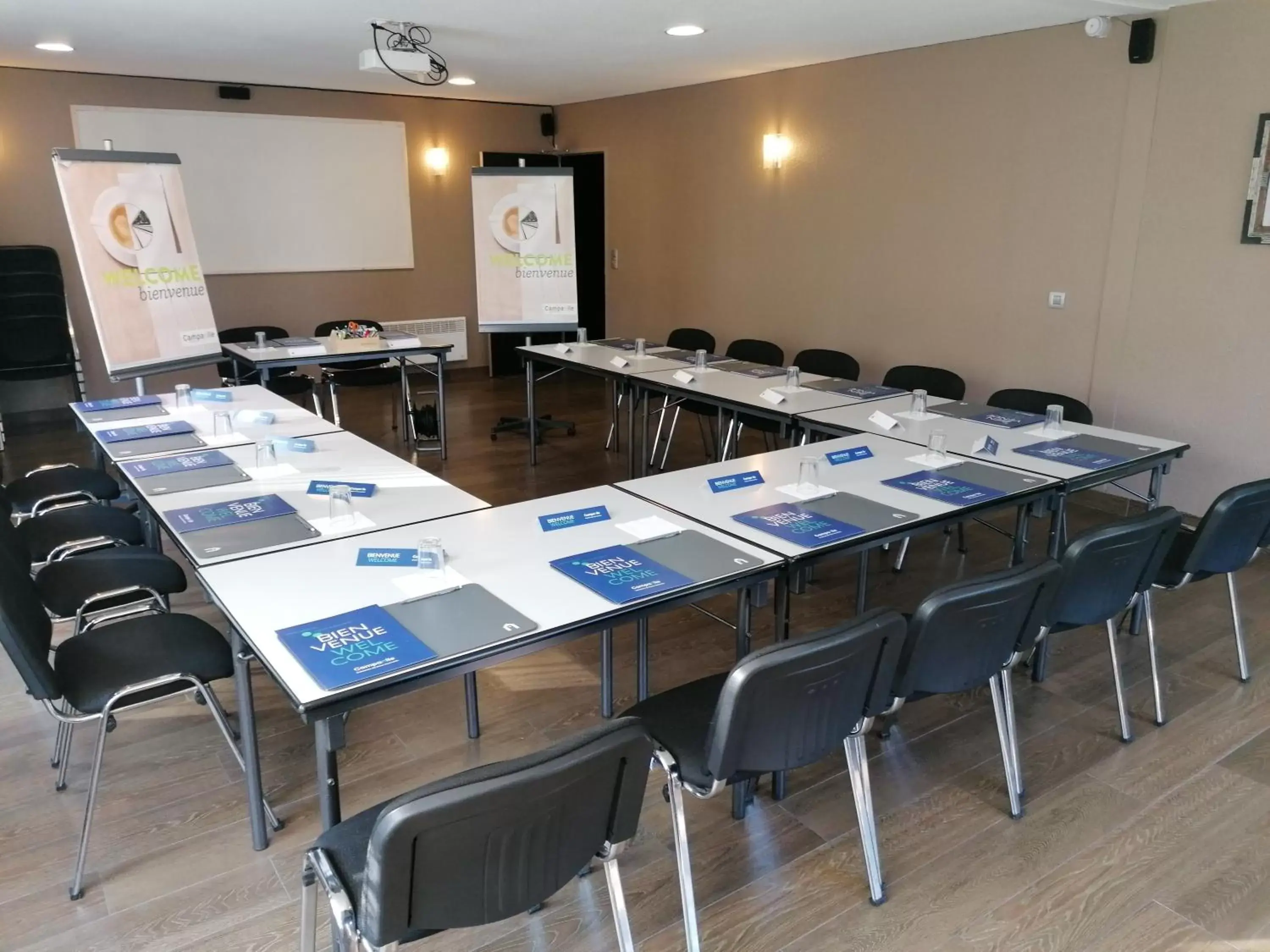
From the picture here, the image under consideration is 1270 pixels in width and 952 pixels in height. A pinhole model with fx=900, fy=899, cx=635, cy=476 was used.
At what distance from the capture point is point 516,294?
6.58 m

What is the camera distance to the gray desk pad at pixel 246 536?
94.6 inches

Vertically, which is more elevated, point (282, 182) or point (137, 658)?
point (282, 182)

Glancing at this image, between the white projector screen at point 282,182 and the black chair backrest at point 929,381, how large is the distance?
5.21 m

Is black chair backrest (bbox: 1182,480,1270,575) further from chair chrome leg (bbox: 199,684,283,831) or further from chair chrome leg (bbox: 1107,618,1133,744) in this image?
chair chrome leg (bbox: 199,684,283,831)

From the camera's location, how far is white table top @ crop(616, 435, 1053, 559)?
8.57 feet

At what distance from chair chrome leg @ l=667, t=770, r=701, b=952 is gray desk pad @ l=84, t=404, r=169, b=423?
3080 mm

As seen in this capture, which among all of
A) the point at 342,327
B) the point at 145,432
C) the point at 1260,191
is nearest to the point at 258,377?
the point at 342,327

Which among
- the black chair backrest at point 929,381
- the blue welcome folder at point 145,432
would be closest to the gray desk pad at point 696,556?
the blue welcome folder at point 145,432

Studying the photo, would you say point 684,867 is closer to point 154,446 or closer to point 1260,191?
point 154,446

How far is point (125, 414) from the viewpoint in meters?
3.97

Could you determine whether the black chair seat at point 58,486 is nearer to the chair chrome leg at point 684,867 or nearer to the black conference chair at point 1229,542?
the chair chrome leg at point 684,867

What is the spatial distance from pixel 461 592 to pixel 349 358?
397 cm

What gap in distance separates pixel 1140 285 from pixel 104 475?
16.9ft

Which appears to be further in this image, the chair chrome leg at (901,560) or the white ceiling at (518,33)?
the white ceiling at (518,33)
